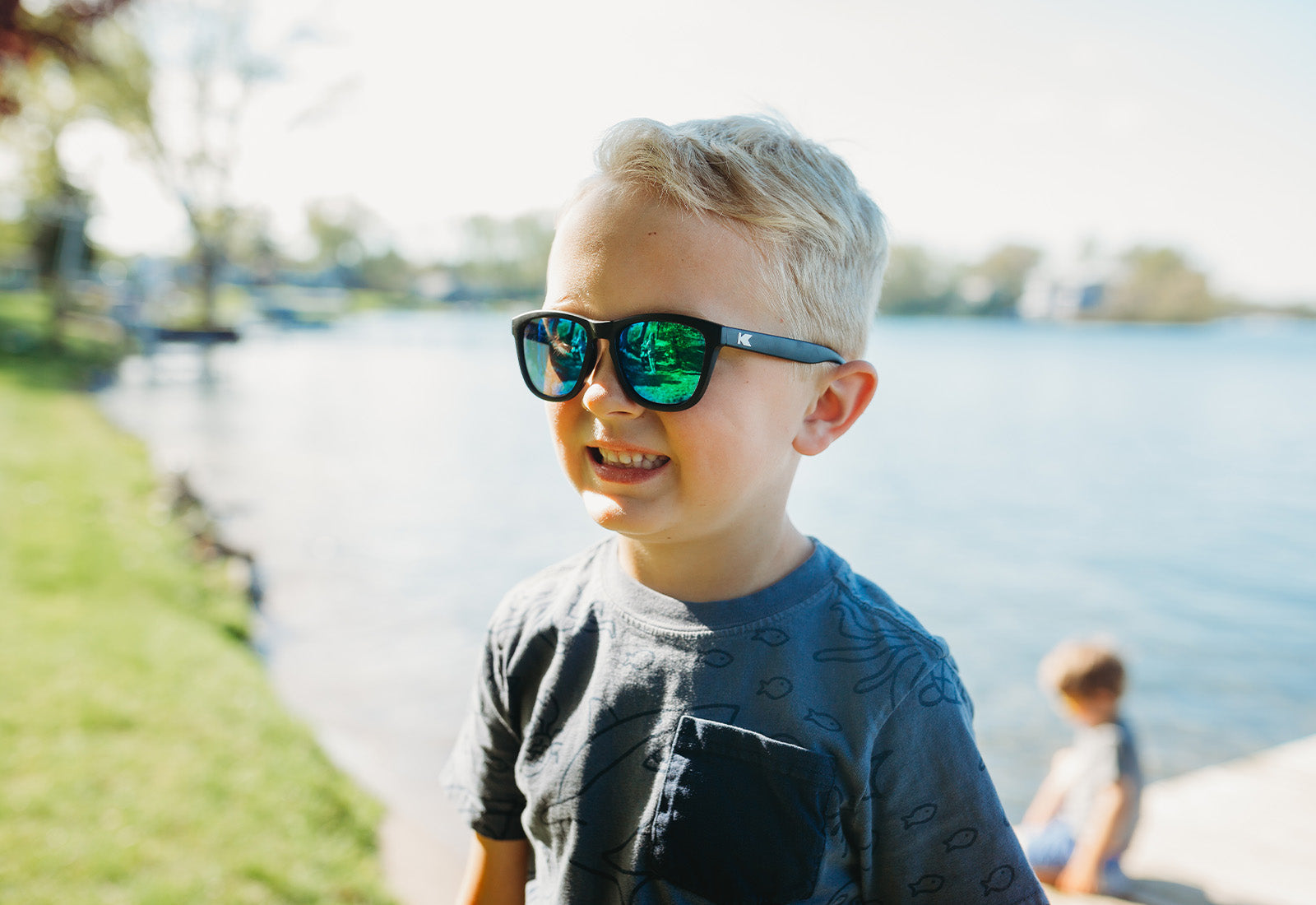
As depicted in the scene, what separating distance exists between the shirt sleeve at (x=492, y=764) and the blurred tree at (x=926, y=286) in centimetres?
3051

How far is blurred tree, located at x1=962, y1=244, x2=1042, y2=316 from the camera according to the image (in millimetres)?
46031

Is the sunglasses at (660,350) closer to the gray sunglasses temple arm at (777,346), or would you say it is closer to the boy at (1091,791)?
the gray sunglasses temple arm at (777,346)

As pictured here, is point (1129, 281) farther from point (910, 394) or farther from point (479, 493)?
point (479, 493)

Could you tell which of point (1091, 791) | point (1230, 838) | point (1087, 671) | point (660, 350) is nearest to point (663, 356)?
point (660, 350)

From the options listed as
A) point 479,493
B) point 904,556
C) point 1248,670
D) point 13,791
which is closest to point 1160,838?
point 13,791

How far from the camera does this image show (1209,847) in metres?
3.98

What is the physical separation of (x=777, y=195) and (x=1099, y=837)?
3408mm

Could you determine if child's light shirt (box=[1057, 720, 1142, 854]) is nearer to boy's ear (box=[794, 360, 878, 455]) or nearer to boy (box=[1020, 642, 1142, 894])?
boy (box=[1020, 642, 1142, 894])

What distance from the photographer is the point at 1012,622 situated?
8.90 meters

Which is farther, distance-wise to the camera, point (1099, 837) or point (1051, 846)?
point (1051, 846)

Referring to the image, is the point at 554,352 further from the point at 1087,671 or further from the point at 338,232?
the point at 338,232

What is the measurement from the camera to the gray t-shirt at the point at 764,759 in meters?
1.04

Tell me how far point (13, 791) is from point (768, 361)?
11.2 ft

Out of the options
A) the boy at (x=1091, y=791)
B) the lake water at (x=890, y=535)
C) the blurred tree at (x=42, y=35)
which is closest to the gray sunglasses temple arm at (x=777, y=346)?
the boy at (x=1091, y=791)
